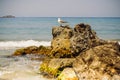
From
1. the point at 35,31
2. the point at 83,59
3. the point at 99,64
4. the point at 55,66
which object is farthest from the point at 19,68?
the point at 35,31

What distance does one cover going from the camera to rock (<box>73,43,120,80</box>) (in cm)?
1046

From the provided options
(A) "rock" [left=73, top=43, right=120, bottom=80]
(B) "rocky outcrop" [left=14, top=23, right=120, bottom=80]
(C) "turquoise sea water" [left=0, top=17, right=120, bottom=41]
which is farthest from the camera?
(C) "turquoise sea water" [left=0, top=17, right=120, bottom=41]

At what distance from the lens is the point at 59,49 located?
47.3 feet

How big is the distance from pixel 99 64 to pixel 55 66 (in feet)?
8.59

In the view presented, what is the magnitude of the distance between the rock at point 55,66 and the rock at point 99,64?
0.88m

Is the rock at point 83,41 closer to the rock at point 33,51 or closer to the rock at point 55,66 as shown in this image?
the rock at point 55,66

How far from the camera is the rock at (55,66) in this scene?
40.6 feet

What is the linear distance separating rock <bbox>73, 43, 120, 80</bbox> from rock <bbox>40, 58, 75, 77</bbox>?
876 mm

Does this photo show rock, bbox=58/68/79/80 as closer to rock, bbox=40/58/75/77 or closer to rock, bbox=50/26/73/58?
rock, bbox=40/58/75/77

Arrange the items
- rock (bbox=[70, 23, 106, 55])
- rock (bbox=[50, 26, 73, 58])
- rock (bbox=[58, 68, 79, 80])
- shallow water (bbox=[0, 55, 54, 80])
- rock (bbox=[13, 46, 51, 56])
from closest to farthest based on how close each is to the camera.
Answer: rock (bbox=[58, 68, 79, 80])
shallow water (bbox=[0, 55, 54, 80])
rock (bbox=[70, 23, 106, 55])
rock (bbox=[50, 26, 73, 58])
rock (bbox=[13, 46, 51, 56])

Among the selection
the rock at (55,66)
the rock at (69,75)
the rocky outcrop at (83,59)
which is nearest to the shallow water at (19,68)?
the rock at (55,66)

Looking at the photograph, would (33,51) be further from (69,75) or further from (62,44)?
(69,75)

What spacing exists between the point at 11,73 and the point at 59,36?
4.92 m

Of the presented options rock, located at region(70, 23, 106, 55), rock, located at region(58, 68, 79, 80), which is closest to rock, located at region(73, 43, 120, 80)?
rock, located at region(58, 68, 79, 80)
